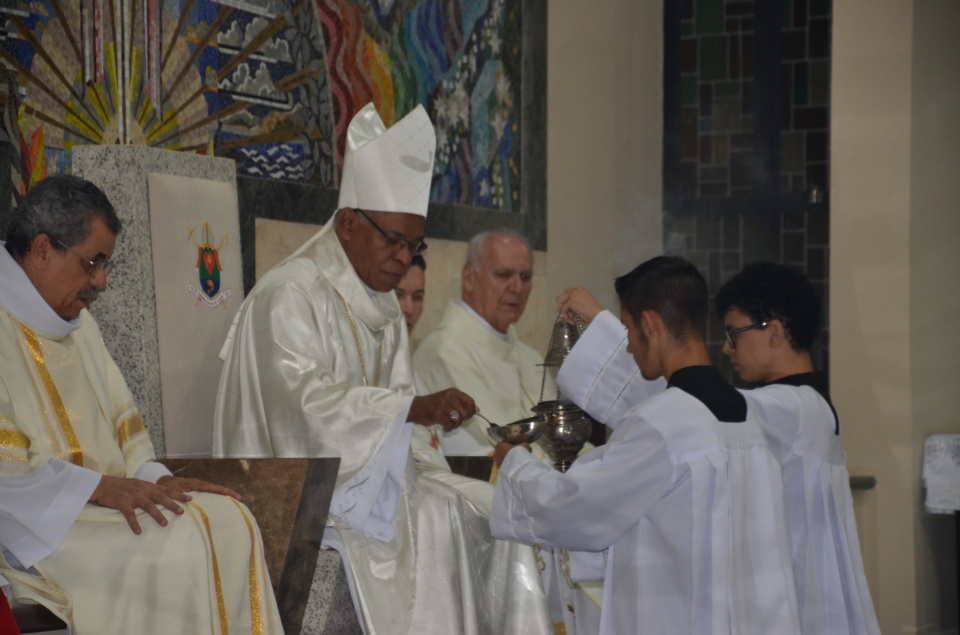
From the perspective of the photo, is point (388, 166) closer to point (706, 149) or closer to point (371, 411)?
point (371, 411)

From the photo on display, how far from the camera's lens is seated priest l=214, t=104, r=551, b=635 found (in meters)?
4.61

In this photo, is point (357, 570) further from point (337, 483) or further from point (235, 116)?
point (235, 116)

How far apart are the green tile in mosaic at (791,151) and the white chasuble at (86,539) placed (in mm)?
6789

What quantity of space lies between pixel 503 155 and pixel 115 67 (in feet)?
11.1

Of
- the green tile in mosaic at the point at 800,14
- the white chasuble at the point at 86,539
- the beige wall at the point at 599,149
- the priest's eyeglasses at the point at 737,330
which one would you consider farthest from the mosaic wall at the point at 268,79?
the priest's eyeglasses at the point at 737,330

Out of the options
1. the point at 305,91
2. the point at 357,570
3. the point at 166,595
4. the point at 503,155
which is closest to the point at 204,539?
the point at 166,595

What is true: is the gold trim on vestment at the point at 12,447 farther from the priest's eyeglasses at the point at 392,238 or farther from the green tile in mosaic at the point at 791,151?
the green tile in mosaic at the point at 791,151

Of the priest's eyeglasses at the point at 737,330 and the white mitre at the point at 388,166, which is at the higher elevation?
the white mitre at the point at 388,166

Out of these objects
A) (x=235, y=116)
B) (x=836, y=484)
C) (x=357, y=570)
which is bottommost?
(x=357, y=570)

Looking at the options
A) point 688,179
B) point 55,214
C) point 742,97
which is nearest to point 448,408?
point 55,214

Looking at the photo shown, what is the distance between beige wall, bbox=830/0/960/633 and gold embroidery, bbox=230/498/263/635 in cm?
443

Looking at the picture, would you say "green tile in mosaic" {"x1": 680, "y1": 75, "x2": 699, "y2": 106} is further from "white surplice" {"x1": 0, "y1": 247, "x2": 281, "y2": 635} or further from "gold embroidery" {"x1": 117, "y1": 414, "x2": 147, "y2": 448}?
"white surplice" {"x1": 0, "y1": 247, "x2": 281, "y2": 635}

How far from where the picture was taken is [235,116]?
20.1 ft

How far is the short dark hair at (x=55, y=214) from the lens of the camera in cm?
399
